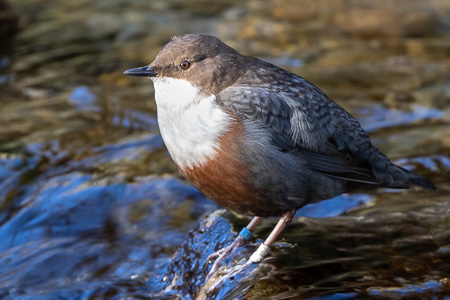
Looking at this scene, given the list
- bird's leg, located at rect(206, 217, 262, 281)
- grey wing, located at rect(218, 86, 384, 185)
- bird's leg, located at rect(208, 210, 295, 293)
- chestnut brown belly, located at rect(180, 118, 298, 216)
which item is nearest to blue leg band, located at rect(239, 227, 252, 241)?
bird's leg, located at rect(206, 217, 262, 281)

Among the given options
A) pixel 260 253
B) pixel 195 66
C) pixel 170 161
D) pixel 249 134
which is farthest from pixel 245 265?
pixel 170 161

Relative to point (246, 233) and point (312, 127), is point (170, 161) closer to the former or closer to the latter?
point (246, 233)

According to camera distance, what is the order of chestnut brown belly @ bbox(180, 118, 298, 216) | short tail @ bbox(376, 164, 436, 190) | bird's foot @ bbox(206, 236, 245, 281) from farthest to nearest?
short tail @ bbox(376, 164, 436, 190) < bird's foot @ bbox(206, 236, 245, 281) < chestnut brown belly @ bbox(180, 118, 298, 216)

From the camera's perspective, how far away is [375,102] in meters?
7.04

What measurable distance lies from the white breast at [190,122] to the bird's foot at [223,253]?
665mm

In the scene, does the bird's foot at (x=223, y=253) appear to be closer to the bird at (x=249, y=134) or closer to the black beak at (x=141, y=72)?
the bird at (x=249, y=134)

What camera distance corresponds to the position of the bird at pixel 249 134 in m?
3.65

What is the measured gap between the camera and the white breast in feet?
11.9

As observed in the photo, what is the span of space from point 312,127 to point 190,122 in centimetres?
74

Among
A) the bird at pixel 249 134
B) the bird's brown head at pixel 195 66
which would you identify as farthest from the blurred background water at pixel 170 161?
the bird's brown head at pixel 195 66

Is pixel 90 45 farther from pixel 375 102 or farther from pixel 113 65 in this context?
pixel 375 102

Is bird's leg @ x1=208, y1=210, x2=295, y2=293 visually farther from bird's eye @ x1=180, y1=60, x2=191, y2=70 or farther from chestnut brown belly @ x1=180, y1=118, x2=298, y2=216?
bird's eye @ x1=180, y1=60, x2=191, y2=70

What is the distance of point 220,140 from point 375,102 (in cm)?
378

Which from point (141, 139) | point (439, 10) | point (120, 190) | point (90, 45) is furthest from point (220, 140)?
point (439, 10)
